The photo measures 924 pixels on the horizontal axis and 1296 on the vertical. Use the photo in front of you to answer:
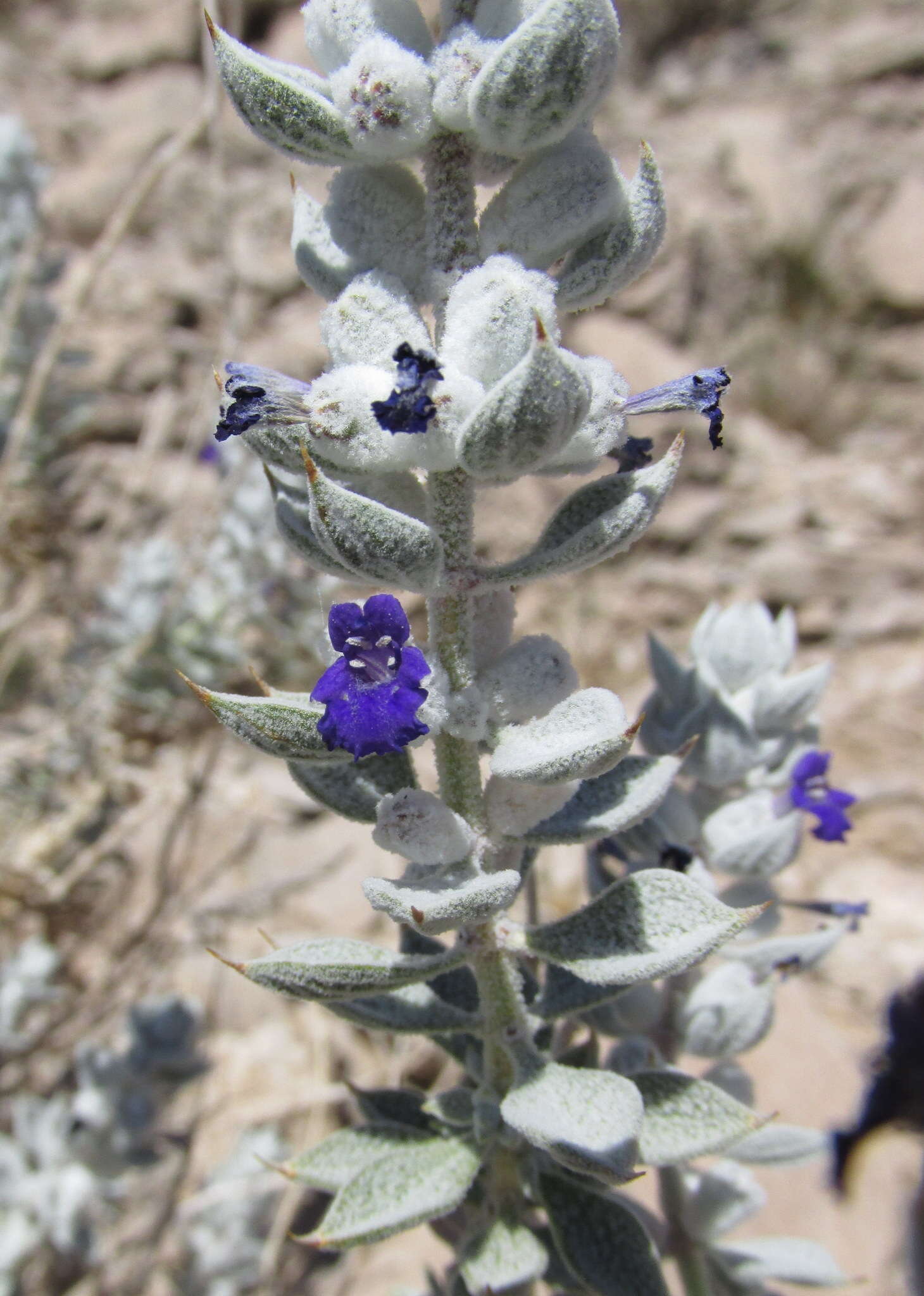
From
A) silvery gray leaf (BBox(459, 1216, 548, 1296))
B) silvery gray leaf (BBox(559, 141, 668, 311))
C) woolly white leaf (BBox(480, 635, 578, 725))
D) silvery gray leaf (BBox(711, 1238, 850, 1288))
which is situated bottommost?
silvery gray leaf (BBox(711, 1238, 850, 1288))

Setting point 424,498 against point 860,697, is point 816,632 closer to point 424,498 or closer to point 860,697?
point 860,697

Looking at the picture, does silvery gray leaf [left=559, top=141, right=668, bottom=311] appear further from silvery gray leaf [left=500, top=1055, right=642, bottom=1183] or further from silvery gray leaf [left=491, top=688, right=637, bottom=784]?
silvery gray leaf [left=500, top=1055, right=642, bottom=1183]

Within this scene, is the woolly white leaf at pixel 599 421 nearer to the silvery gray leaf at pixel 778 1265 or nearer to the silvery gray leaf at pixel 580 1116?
the silvery gray leaf at pixel 580 1116

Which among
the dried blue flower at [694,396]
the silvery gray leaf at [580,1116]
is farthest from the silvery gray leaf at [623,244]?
the silvery gray leaf at [580,1116]

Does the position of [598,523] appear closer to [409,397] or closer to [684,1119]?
[409,397]

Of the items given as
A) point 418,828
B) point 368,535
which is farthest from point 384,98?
point 418,828

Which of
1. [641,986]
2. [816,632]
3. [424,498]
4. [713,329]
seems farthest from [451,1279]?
[713,329]

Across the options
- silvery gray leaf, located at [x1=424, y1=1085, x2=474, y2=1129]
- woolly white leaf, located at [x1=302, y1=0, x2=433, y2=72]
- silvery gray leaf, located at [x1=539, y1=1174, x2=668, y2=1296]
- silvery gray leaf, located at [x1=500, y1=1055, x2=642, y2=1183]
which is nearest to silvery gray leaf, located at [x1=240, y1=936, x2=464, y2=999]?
silvery gray leaf, located at [x1=500, y1=1055, x2=642, y2=1183]
